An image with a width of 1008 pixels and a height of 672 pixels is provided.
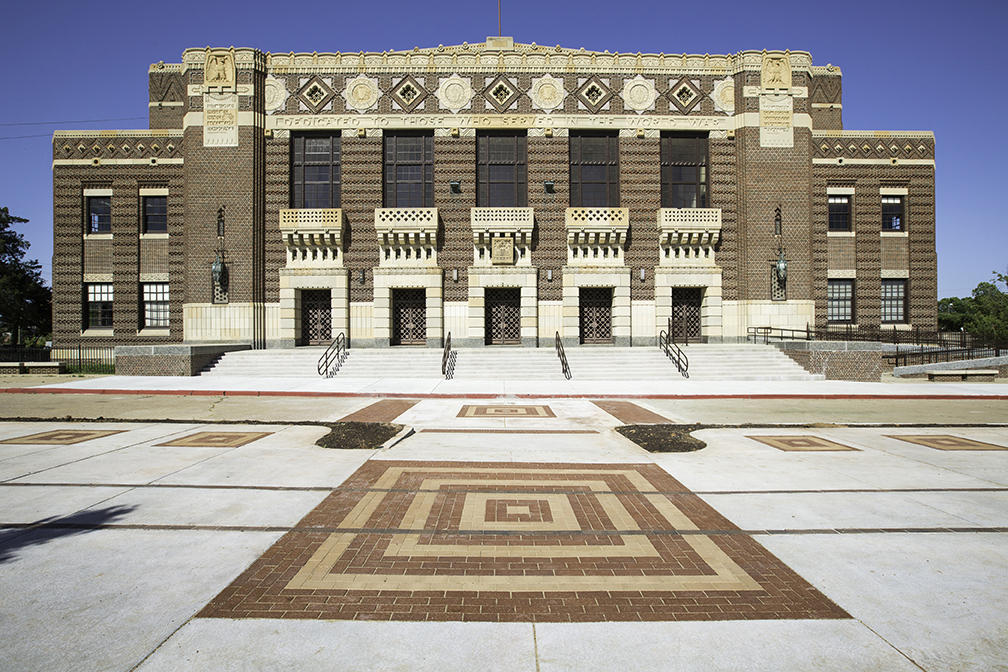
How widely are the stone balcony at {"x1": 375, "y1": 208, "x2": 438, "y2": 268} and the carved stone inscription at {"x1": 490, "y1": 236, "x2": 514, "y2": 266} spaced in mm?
2939

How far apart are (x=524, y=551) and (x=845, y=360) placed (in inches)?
791

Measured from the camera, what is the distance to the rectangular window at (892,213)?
26.7 metres

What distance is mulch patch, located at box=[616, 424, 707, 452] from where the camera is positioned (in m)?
7.47

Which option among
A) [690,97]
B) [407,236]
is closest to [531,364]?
[407,236]

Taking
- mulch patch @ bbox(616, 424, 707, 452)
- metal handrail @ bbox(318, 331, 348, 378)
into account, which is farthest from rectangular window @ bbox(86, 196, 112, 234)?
mulch patch @ bbox(616, 424, 707, 452)

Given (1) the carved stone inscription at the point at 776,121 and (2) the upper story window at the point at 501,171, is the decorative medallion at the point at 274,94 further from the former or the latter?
(1) the carved stone inscription at the point at 776,121

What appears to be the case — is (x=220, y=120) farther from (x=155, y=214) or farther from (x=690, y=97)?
(x=690, y=97)

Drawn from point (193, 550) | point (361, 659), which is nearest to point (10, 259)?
point (193, 550)

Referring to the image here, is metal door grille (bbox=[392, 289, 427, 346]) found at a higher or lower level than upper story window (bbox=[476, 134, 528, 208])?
lower

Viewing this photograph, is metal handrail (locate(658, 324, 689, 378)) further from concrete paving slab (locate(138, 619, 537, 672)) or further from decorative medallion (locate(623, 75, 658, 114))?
concrete paving slab (locate(138, 619, 537, 672))

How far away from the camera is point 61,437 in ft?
26.2

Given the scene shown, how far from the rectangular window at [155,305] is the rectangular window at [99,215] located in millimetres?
3965

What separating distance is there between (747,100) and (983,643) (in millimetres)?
27293

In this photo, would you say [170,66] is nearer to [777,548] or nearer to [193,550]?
[193,550]
